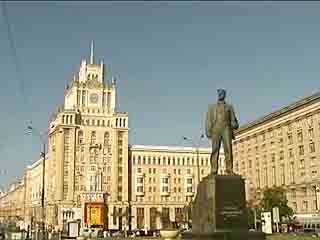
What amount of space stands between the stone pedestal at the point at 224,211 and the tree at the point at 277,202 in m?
66.2

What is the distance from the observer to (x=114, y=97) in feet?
503

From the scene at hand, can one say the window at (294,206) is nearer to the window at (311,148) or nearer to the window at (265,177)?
the window at (265,177)

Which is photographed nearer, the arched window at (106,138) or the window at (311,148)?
the window at (311,148)

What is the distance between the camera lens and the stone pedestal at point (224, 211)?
72.1 feet

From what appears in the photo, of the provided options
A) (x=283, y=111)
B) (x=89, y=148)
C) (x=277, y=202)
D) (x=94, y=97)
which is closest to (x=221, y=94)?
(x=277, y=202)

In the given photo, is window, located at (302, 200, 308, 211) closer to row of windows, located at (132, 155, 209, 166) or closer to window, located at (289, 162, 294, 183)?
window, located at (289, 162, 294, 183)

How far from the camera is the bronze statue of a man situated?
2400cm

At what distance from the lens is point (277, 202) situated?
86625 mm

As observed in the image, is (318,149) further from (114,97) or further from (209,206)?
(114,97)

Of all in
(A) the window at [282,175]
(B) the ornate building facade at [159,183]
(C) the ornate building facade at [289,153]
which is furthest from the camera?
(B) the ornate building facade at [159,183]

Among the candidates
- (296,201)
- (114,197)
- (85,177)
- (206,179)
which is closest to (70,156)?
(85,177)

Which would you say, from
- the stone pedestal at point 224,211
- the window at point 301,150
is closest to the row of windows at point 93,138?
the window at point 301,150

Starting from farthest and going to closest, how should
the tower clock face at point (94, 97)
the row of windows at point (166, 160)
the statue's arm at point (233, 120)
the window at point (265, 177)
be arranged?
the row of windows at point (166, 160) → the tower clock face at point (94, 97) → the window at point (265, 177) → the statue's arm at point (233, 120)

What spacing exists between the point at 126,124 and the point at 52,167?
82.4 feet
